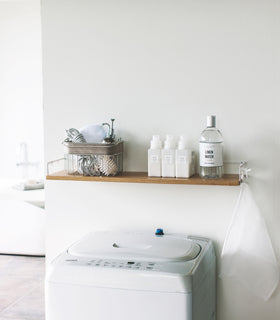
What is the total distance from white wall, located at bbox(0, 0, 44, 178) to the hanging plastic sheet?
2.52 m

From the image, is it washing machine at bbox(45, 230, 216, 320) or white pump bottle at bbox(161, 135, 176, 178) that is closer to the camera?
washing machine at bbox(45, 230, 216, 320)

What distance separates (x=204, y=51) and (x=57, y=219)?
1006 mm

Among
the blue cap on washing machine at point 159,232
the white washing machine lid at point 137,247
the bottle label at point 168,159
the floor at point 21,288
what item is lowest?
the floor at point 21,288

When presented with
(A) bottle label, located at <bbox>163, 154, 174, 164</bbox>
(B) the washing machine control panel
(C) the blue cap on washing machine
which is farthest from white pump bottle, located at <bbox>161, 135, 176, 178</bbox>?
(B) the washing machine control panel

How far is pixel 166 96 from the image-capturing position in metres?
2.08

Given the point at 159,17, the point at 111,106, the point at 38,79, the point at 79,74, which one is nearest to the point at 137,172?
the point at 111,106

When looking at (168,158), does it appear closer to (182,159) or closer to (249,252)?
(182,159)

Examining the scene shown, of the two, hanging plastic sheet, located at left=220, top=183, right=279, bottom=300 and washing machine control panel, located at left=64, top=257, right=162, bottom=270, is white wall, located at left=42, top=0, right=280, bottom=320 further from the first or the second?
washing machine control panel, located at left=64, top=257, right=162, bottom=270

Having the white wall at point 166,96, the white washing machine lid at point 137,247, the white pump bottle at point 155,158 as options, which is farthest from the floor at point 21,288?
the white pump bottle at point 155,158

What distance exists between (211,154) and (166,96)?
1.18ft

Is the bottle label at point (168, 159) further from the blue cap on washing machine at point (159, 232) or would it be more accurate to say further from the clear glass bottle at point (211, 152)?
the blue cap on washing machine at point (159, 232)

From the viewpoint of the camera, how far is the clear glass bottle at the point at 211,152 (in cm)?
189

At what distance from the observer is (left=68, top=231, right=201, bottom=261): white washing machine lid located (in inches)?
70.3

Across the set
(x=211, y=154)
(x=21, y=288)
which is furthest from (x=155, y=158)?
(x=21, y=288)
